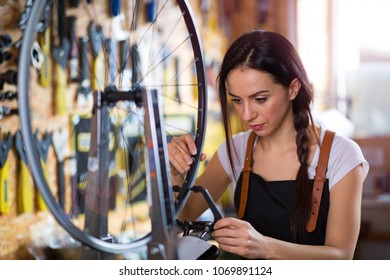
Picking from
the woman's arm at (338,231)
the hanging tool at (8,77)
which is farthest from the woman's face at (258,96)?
the hanging tool at (8,77)

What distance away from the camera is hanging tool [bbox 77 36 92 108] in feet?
4.15

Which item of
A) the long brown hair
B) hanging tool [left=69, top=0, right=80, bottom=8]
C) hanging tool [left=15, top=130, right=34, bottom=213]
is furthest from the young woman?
hanging tool [left=69, top=0, right=80, bottom=8]

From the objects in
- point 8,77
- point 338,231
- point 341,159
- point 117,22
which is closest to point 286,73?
point 341,159

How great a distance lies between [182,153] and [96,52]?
469 mm

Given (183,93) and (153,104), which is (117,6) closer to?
(183,93)

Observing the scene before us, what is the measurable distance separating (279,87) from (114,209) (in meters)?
0.65

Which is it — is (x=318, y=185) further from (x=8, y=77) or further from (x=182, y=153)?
(x=8, y=77)

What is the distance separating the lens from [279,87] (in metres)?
0.92

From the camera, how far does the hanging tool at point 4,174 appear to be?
105 centimetres

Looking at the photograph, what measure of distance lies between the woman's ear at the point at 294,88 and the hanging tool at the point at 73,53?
0.51 meters

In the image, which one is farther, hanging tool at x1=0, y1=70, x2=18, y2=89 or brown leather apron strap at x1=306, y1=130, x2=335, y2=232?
hanging tool at x1=0, y1=70, x2=18, y2=89

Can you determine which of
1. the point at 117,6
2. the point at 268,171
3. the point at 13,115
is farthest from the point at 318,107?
the point at 13,115

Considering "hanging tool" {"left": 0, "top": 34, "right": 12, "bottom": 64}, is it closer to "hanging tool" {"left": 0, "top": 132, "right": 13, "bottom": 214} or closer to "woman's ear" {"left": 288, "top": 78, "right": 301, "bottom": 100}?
"hanging tool" {"left": 0, "top": 132, "right": 13, "bottom": 214}

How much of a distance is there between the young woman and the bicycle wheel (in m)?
0.06
